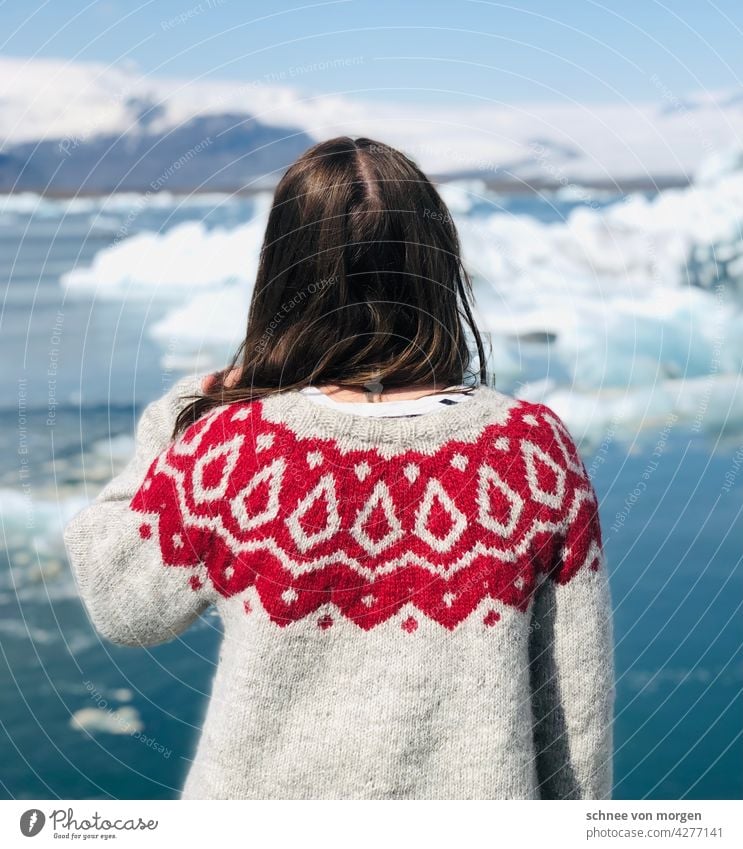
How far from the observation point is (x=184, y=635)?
12.0ft

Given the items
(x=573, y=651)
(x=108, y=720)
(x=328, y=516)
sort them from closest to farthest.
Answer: (x=328, y=516) < (x=573, y=651) < (x=108, y=720)

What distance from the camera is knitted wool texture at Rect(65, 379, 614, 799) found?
1.05m

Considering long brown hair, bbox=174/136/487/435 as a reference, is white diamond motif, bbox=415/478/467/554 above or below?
below

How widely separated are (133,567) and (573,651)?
566mm

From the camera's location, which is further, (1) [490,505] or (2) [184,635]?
(2) [184,635]

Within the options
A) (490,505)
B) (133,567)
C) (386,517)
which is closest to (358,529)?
(386,517)

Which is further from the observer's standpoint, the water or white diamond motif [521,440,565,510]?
Result: the water

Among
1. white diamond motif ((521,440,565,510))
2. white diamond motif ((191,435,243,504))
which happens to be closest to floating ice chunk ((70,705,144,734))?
white diamond motif ((191,435,243,504))

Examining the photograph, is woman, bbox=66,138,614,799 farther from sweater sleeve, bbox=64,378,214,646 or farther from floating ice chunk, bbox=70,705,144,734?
floating ice chunk, bbox=70,705,144,734

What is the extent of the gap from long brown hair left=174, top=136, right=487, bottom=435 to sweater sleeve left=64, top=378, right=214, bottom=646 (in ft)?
0.52

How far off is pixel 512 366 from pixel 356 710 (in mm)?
3017

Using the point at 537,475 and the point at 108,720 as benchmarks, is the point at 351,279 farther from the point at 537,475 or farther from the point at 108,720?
the point at 108,720

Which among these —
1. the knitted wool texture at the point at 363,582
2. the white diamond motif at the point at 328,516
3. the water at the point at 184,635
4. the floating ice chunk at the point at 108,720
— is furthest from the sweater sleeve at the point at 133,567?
the floating ice chunk at the point at 108,720
